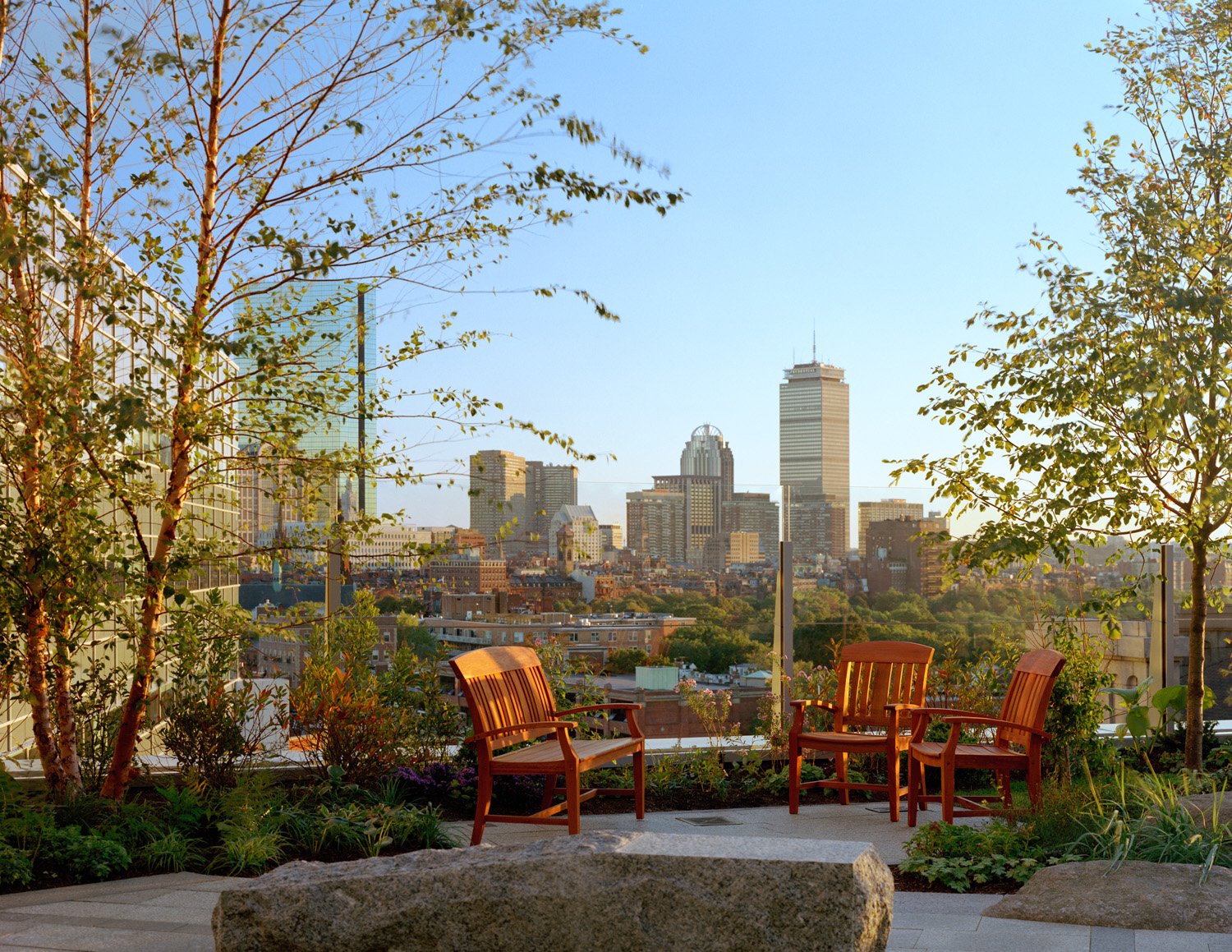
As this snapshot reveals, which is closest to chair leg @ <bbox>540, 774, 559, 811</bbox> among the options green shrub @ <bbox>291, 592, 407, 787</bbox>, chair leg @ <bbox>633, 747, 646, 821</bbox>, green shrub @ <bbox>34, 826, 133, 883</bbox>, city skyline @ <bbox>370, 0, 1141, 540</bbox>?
chair leg @ <bbox>633, 747, 646, 821</bbox>

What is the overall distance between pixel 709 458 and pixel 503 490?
5.17m

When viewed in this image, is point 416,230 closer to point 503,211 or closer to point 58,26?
point 503,211

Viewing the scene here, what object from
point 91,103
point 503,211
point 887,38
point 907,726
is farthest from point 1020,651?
point 91,103

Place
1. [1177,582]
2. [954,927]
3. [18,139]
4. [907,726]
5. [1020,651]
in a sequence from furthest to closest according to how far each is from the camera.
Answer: [1177,582] < [1020,651] < [907,726] < [18,139] < [954,927]

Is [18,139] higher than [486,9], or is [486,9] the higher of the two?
[486,9]

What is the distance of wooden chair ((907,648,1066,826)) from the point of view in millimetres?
5730

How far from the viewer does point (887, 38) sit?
8094 millimetres

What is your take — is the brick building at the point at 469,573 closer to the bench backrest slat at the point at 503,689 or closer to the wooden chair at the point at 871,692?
the bench backrest slat at the point at 503,689

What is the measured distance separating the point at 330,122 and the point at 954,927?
4.09 meters

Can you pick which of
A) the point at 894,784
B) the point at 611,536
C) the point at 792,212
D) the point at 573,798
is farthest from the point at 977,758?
the point at 792,212

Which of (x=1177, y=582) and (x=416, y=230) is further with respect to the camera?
(x=1177, y=582)

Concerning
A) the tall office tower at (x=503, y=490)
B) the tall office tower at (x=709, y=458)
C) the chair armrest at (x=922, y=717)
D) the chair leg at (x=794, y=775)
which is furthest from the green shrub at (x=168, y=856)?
the tall office tower at (x=709, y=458)

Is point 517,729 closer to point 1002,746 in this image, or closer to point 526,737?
point 526,737

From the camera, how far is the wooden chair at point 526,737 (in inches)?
214
